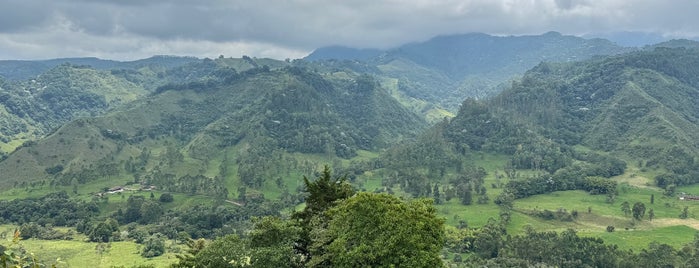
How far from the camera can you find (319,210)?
5697 centimetres

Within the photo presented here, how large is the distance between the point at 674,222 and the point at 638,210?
10.5 m

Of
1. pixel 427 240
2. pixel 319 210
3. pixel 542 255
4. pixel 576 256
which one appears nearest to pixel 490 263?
pixel 542 255

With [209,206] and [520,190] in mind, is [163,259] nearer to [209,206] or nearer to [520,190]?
[209,206]

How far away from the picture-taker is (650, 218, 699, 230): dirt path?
463ft

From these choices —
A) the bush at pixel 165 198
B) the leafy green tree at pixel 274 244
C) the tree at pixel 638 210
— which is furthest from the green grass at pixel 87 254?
the tree at pixel 638 210

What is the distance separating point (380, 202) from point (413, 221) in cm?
346

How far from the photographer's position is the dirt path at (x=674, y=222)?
141 metres

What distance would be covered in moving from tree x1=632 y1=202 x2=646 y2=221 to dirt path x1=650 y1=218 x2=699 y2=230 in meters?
3.60

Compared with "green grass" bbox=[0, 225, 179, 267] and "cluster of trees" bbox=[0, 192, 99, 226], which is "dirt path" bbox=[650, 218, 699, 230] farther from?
"cluster of trees" bbox=[0, 192, 99, 226]

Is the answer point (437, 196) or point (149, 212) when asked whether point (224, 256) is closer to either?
point (149, 212)

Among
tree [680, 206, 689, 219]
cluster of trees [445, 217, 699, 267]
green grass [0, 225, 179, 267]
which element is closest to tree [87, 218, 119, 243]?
green grass [0, 225, 179, 267]

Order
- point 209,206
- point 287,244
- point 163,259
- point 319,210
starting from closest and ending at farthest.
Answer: point 287,244 < point 319,210 < point 163,259 < point 209,206

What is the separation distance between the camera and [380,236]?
43.3 m

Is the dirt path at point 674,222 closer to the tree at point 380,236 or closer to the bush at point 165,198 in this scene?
the tree at point 380,236
